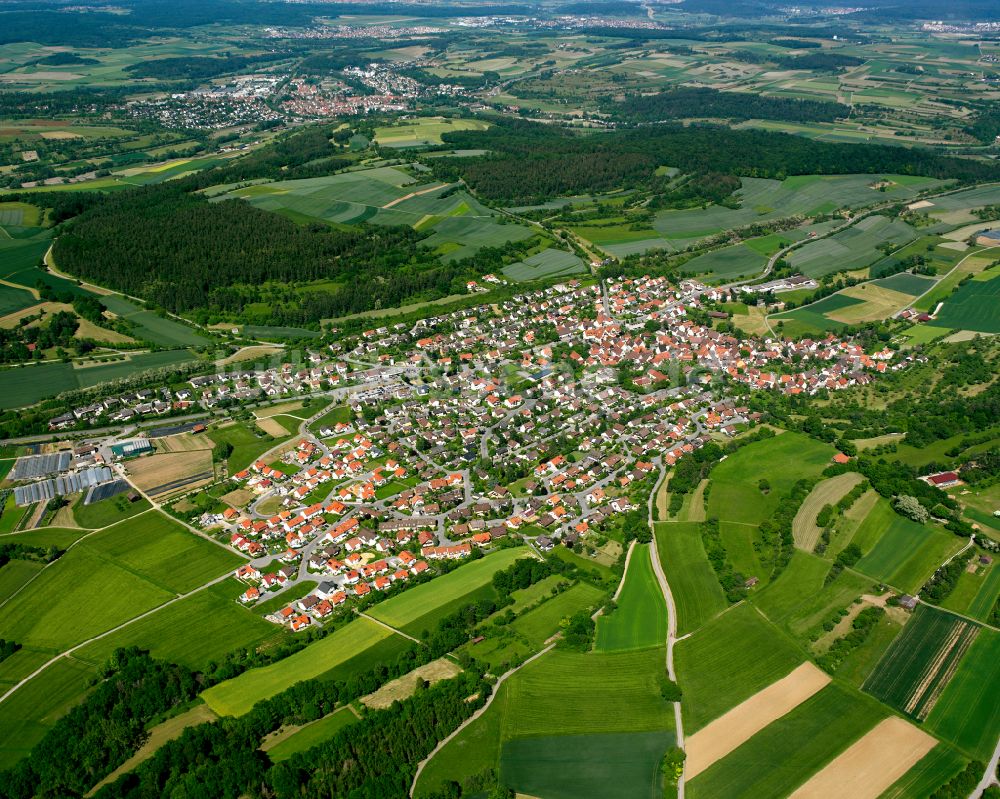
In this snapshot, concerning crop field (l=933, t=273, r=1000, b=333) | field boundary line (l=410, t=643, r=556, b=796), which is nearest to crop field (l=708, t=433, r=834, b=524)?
field boundary line (l=410, t=643, r=556, b=796)

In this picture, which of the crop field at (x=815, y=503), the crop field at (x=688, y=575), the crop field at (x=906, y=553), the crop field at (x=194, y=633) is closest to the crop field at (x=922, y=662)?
the crop field at (x=906, y=553)

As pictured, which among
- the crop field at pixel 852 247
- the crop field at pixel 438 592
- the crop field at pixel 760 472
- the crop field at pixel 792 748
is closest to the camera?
the crop field at pixel 792 748

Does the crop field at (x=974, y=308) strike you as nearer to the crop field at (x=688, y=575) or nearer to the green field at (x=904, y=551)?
the green field at (x=904, y=551)

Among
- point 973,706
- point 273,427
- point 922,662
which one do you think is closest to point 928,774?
point 973,706

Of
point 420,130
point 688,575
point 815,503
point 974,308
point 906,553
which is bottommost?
point 688,575

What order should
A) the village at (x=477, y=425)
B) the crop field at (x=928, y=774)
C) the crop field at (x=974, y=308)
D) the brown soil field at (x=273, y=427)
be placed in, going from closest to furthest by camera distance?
the crop field at (x=928, y=774) → the village at (x=477, y=425) → the brown soil field at (x=273, y=427) → the crop field at (x=974, y=308)

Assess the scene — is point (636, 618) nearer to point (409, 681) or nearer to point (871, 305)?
point (409, 681)

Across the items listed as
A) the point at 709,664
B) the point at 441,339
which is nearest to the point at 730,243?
the point at 441,339
